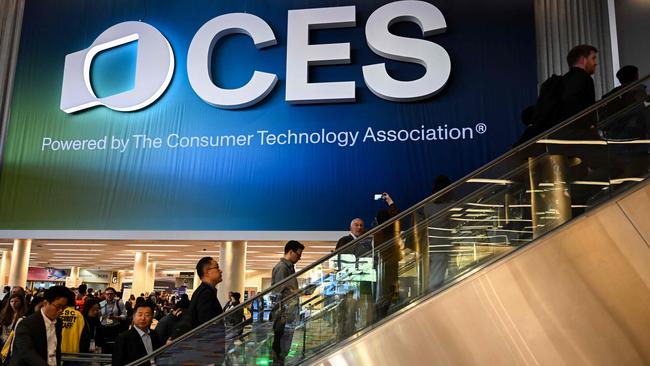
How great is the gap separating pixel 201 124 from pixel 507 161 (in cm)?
916

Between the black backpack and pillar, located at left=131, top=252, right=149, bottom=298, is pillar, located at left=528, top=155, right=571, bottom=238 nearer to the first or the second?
the black backpack

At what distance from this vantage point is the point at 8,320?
18.6 ft

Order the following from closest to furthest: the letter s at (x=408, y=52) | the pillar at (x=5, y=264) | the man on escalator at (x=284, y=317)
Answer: the man on escalator at (x=284, y=317) < the letter s at (x=408, y=52) < the pillar at (x=5, y=264)

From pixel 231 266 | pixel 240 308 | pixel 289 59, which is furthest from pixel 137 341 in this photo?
pixel 231 266

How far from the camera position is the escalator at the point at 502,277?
10.8ft

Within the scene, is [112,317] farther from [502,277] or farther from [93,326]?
[502,277]

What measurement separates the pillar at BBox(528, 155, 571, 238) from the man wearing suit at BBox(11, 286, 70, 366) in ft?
11.1

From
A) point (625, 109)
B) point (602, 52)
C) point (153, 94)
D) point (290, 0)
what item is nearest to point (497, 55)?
point (602, 52)

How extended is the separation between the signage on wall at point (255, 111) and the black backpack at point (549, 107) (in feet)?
21.3

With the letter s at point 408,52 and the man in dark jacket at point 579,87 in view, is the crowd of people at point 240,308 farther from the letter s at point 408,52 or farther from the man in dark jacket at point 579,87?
the letter s at point 408,52

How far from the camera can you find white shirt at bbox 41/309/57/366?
14.7ft

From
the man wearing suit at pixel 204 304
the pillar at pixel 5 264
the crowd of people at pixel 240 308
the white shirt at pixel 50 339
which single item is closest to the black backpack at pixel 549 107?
the crowd of people at pixel 240 308

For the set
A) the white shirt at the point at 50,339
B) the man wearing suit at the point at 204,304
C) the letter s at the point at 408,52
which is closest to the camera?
the man wearing suit at the point at 204,304

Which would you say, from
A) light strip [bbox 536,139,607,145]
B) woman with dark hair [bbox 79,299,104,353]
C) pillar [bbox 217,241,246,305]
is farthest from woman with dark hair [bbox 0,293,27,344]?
pillar [bbox 217,241,246,305]
